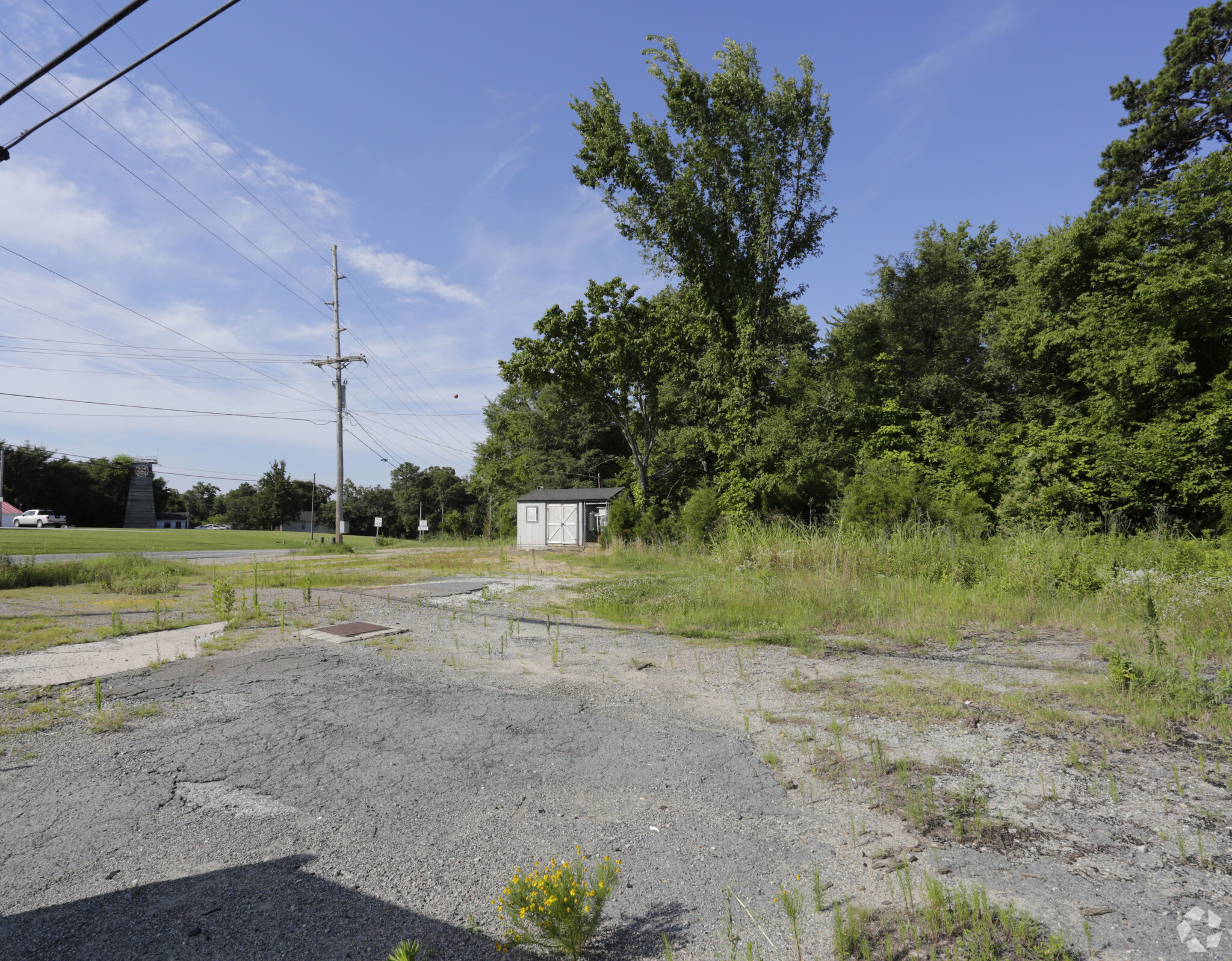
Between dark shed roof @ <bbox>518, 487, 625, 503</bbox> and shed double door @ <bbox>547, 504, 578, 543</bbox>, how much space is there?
43 cm

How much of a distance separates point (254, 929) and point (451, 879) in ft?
2.28

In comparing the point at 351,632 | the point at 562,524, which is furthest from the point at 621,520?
the point at 351,632

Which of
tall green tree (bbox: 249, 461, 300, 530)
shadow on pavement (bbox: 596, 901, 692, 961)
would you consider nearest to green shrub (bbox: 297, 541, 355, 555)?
shadow on pavement (bbox: 596, 901, 692, 961)

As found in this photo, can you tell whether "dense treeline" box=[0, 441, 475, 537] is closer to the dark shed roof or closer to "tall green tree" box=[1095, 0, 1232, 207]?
the dark shed roof

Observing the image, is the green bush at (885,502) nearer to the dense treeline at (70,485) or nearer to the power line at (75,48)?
the power line at (75,48)

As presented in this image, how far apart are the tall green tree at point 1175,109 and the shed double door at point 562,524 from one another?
980 inches

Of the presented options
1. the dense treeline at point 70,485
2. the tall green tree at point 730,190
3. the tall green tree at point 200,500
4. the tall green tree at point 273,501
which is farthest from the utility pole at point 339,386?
the tall green tree at point 200,500

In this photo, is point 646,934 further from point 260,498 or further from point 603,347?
point 260,498

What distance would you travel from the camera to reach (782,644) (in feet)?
22.2

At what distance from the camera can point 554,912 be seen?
201cm

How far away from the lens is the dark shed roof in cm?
3150

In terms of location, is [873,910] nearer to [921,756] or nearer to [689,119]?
[921,756]

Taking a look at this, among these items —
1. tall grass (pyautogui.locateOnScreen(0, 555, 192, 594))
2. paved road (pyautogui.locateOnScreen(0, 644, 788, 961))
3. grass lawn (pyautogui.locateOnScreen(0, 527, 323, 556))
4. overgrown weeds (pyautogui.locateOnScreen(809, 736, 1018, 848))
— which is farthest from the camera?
grass lawn (pyautogui.locateOnScreen(0, 527, 323, 556))

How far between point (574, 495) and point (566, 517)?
124 centimetres
